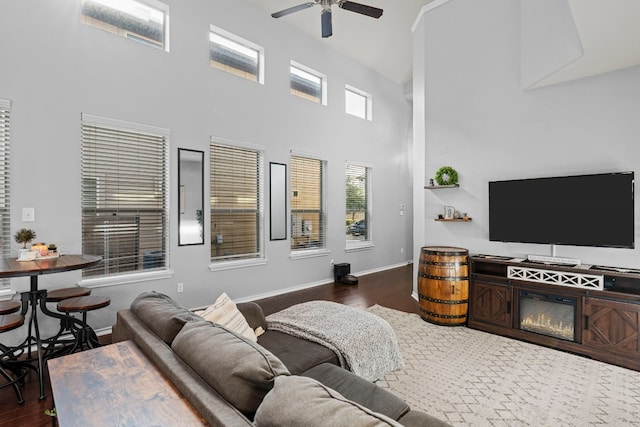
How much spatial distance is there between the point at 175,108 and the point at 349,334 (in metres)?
3.54

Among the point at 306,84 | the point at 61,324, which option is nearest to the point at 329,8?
the point at 306,84

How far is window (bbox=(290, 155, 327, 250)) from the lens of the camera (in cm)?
591

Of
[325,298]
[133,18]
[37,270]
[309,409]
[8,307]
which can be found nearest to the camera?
[309,409]

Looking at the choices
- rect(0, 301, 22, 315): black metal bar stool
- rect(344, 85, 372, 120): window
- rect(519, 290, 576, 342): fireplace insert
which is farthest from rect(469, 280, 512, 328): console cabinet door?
rect(344, 85, 372, 120): window

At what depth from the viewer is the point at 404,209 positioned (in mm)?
8344

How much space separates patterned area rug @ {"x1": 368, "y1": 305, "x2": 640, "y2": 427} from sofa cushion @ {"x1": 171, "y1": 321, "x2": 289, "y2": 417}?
1650 millimetres

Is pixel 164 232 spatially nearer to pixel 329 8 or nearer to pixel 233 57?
pixel 233 57

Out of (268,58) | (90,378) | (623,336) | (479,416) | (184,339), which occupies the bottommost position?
(479,416)

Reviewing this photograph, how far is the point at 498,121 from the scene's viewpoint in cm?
417

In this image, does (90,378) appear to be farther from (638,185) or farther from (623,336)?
(638,185)

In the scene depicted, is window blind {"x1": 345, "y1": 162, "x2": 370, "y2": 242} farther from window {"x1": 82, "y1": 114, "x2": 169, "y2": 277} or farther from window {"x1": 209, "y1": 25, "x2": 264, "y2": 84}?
window {"x1": 82, "y1": 114, "x2": 169, "y2": 277}

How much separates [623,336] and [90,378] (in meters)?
3.98

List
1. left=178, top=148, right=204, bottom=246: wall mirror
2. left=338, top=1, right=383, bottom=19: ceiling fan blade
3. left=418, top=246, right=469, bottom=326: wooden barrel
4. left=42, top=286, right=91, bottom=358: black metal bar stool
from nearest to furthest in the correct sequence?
left=42, top=286, right=91, bottom=358: black metal bar stool < left=338, top=1, right=383, bottom=19: ceiling fan blade < left=418, top=246, right=469, bottom=326: wooden barrel < left=178, top=148, right=204, bottom=246: wall mirror

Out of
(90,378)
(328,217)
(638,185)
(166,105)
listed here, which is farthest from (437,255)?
(166,105)
